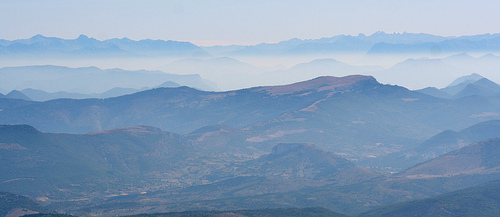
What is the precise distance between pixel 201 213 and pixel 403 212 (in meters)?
56.0

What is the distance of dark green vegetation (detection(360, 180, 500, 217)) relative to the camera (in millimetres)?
179000

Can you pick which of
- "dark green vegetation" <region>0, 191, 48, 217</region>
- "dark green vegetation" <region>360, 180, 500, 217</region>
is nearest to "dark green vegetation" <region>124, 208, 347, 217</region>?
"dark green vegetation" <region>360, 180, 500, 217</region>

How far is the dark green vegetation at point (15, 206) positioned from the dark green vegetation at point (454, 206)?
91837 millimetres

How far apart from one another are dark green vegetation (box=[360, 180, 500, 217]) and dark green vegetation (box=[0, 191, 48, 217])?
91.8 metres

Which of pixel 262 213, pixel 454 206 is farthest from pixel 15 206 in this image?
pixel 454 206

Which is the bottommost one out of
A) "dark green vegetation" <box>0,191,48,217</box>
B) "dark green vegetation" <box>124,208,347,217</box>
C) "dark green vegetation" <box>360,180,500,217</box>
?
"dark green vegetation" <box>360,180,500,217</box>

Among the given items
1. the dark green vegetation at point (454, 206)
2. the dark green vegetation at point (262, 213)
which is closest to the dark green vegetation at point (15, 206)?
the dark green vegetation at point (262, 213)

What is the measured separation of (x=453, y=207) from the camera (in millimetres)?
181375

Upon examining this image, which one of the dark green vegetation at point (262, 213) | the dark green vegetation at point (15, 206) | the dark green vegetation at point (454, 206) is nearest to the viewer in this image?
the dark green vegetation at point (262, 213)

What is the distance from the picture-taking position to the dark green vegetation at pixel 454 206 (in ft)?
587

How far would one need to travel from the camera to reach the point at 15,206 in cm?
18450

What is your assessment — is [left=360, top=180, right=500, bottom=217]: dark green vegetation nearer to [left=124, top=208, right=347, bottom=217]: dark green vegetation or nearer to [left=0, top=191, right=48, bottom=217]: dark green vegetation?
[left=124, top=208, right=347, bottom=217]: dark green vegetation

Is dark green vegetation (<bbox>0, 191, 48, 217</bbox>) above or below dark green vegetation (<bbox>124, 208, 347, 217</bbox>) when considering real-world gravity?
above

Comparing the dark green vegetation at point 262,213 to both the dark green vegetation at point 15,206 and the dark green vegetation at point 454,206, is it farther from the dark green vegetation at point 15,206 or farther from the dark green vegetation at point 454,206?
the dark green vegetation at point 15,206
